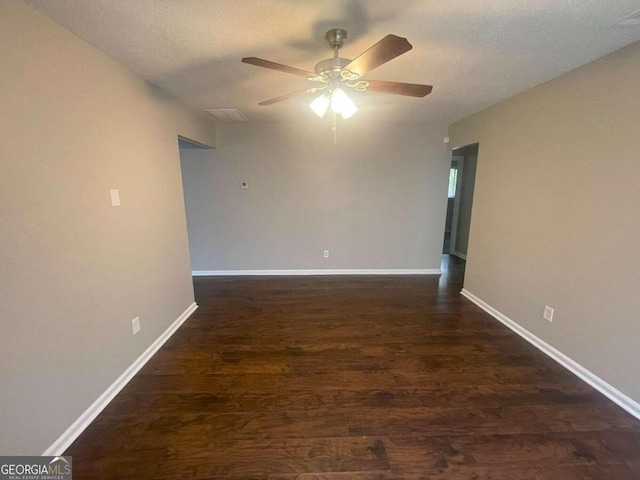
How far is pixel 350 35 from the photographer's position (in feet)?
5.58

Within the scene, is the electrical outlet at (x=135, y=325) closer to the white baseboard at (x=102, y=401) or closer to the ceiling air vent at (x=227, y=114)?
the white baseboard at (x=102, y=401)

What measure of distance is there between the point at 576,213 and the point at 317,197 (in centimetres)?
307

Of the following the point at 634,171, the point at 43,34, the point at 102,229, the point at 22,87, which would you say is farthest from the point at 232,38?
the point at 634,171

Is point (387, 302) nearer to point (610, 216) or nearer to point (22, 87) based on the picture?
point (610, 216)

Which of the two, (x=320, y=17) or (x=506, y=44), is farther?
(x=506, y=44)

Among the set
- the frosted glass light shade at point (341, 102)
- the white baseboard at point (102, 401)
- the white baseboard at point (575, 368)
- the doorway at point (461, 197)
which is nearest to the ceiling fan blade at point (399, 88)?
the frosted glass light shade at point (341, 102)

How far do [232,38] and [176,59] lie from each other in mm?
575

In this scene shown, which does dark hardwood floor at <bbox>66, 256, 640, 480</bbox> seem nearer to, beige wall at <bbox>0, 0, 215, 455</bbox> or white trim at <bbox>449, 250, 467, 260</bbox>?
beige wall at <bbox>0, 0, 215, 455</bbox>

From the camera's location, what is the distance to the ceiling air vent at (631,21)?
146cm

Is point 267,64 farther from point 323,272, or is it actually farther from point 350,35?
point 323,272

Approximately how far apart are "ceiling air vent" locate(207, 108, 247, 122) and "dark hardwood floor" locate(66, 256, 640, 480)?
2.53m

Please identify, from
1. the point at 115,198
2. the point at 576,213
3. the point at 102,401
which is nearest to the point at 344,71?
the point at 115,198

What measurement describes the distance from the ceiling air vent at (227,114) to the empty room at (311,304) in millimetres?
104

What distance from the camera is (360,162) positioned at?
4.28 m
